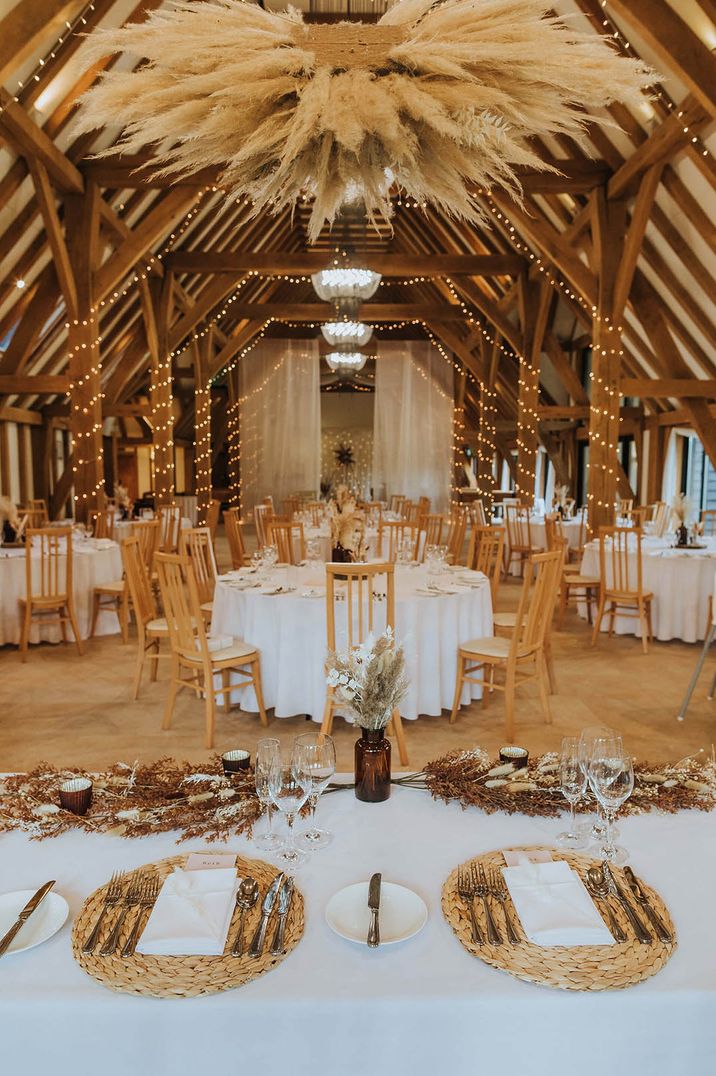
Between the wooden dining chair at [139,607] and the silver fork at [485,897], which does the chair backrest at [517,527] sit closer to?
the wooden dining chair at [139,607]

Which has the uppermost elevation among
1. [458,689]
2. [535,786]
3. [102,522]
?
[102,522]

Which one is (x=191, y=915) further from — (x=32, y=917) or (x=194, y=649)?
(x=194, y=649)

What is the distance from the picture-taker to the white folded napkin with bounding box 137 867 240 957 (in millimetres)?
1192

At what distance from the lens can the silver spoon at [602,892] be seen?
1.23 metres

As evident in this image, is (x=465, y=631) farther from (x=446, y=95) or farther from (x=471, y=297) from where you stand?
(x=471, y=297)

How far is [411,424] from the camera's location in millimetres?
16531

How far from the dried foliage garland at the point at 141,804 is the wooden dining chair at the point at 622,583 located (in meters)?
4.94

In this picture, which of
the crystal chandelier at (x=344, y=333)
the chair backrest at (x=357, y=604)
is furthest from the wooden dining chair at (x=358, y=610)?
the crystal chandelier at (x=344, y=333)

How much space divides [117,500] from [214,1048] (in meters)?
10.9

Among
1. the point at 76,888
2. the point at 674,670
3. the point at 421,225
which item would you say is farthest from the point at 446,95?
the point at 421,225

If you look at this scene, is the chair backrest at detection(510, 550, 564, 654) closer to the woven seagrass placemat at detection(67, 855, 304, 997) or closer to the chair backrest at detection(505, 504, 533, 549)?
the woven seagrass placemat at detection(67, 855, 304, 997)

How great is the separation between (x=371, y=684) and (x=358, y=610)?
7.47 feet

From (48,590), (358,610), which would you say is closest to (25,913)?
(358,610)

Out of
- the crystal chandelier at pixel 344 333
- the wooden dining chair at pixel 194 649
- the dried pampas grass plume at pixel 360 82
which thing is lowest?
the wooden dining chair at pixel 194 649
